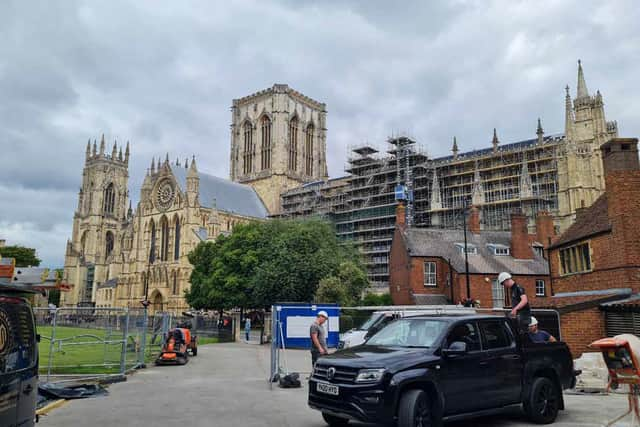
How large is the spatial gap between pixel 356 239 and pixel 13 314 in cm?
5946

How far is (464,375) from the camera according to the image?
26.0ft

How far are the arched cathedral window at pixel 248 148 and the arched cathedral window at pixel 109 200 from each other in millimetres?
33385

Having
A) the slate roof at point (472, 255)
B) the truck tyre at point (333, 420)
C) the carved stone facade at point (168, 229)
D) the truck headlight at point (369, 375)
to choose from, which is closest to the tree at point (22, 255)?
the carved stone facade at point (168, 229)

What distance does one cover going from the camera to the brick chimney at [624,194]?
53.3 ft

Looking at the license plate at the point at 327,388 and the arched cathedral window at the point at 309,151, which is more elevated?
the arched cathedral window at the point at 309,151

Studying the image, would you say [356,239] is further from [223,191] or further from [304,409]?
[304,409]

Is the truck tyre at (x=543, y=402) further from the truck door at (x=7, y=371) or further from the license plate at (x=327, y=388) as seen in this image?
the truck door at (x=7, y=371)

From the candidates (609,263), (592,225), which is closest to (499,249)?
(592,225)

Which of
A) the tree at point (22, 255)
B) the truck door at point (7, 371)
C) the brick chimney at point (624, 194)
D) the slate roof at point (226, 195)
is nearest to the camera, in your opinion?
the truck door at point (7, 371)

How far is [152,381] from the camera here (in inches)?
564

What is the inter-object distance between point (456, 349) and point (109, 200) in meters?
113

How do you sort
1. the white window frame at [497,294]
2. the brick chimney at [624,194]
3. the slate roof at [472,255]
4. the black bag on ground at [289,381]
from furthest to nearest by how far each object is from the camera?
1. the slate roof at [472,255]
2. the white window frame at [497,294]
3. the brick chimney at [624,194]
4. the black bag on ground at [289,381]

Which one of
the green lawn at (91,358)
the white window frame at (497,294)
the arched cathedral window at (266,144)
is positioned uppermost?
the arched cathedral window at (266,144)

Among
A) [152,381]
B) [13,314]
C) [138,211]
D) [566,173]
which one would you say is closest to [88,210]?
[138,211]
